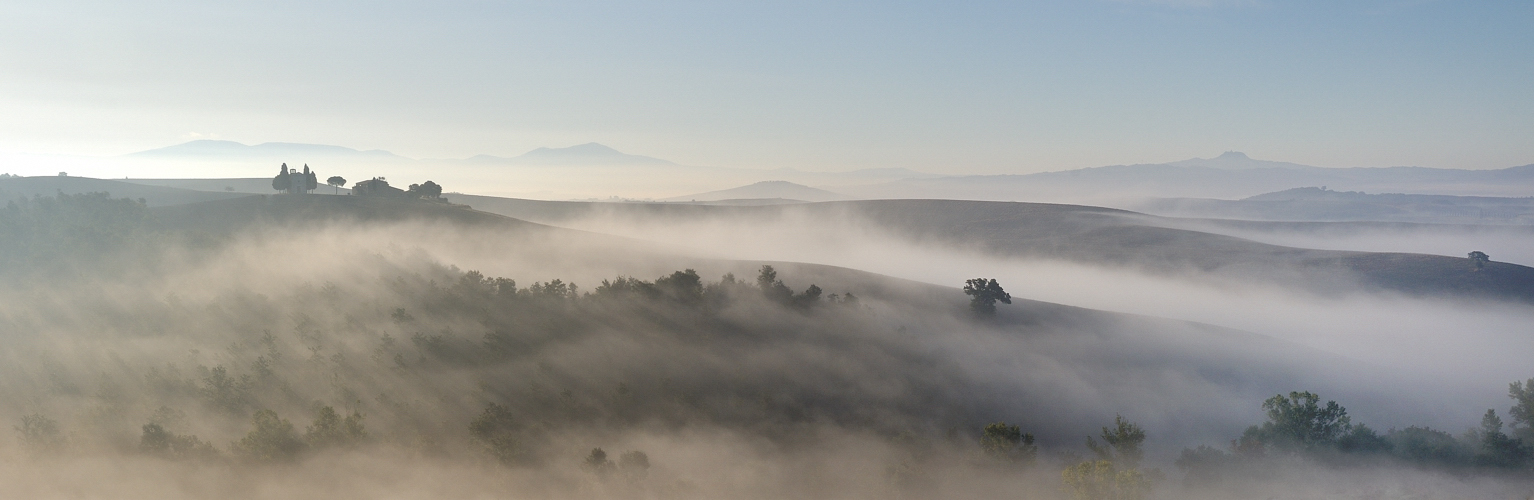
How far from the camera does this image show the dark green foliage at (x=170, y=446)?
43531 mm

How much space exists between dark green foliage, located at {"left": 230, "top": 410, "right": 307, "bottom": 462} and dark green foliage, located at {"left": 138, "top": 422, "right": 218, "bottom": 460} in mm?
1370

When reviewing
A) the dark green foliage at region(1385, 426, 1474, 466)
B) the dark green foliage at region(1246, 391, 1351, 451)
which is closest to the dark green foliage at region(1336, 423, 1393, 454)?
the dark green foliage at region(1246, 391, 1351, 451)

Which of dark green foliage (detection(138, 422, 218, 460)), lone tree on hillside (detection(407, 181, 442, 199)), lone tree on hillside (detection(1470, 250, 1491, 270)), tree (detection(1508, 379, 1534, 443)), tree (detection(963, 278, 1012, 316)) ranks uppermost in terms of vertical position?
lone tree on hillside (detection(407, 181, 442, 199))

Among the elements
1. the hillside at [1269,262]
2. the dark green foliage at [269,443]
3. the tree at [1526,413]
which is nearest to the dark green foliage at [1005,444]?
the tree at [1526,413]

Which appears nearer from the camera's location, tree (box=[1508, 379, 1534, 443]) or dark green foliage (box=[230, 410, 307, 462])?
dark green foliage (box=[230, 410, 307, 462])

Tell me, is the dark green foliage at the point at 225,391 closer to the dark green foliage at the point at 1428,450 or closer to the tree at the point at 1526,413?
the dark green foliage at the point at 1428,450

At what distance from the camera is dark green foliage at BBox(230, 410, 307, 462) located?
43.8 m

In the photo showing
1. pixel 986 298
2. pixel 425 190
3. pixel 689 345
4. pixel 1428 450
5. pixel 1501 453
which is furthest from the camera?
pixel 425 190

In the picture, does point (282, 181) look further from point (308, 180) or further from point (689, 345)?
point (689, 345)

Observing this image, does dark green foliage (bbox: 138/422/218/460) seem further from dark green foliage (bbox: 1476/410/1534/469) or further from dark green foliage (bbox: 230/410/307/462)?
dark green foliage (bbox: 1476/410/1534/469)

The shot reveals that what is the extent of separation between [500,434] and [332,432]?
9.62m

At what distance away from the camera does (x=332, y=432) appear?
4619 cm

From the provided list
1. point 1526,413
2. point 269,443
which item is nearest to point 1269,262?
point 1526,413

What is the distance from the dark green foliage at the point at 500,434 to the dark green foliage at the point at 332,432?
6.40 meters
